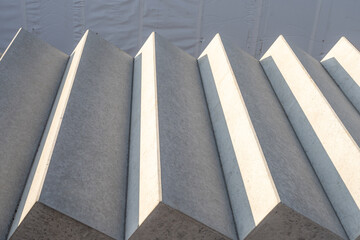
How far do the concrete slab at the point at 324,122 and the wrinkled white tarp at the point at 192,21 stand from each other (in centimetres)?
178

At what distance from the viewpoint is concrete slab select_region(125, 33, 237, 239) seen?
132cm

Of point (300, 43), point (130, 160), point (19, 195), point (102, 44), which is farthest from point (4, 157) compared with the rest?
point (300, 43)

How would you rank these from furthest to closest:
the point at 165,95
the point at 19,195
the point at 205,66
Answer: the point at 205,66 → the point at 165,95 → the point at 19,195

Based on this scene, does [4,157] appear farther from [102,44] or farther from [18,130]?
[102,44]

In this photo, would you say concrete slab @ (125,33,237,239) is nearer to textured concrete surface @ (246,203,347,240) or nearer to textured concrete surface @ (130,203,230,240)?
textured concrete surface @ (130,203,230,240)

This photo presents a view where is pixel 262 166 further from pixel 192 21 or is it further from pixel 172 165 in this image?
pixel 192 21

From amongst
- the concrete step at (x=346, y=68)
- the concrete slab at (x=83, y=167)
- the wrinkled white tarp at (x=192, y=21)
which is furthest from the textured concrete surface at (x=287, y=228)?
the wrinkled white tarp at (x=192, y=21)

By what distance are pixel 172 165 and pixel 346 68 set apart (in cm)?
146

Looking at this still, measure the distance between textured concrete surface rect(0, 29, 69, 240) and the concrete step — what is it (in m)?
1.64

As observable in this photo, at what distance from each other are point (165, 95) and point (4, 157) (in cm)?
75

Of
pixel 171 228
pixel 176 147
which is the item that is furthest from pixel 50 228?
pixel 176 147

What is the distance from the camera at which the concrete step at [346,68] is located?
227 cm

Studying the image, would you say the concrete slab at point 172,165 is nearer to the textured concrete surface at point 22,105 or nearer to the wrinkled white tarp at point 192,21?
the textured concrete surface at point 22,105

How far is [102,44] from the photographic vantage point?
2576 millimetres
